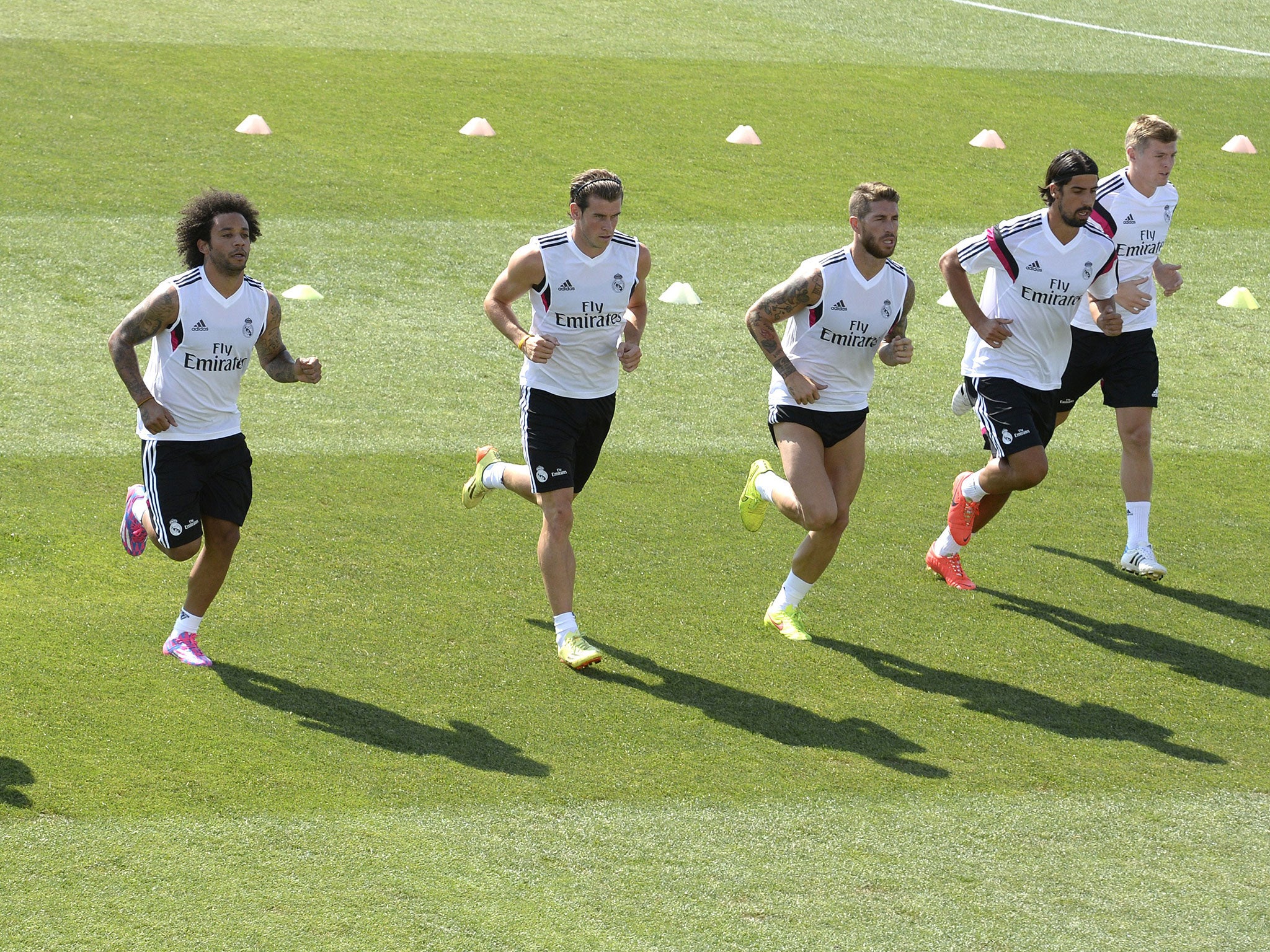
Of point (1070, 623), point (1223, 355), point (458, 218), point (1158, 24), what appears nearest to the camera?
point (1070, 623)

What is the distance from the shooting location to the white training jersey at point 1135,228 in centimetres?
922

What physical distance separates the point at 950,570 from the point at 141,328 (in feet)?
14.3

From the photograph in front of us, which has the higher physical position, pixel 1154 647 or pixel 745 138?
pixel 745 138

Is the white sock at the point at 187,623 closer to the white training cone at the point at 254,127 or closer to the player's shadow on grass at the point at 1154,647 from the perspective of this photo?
the player's shadow on grass at the point at 1154,647

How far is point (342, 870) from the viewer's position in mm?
5512

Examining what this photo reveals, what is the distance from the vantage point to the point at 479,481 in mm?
8727

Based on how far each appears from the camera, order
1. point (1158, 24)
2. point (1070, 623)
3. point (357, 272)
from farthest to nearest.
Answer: point (1158, 24), point (357, 272), point (1070, 623)

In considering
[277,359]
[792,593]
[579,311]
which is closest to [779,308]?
[579,311]

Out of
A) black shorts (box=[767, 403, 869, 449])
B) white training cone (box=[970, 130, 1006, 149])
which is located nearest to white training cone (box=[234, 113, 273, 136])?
white training cone (box=[970, 130, 1006, 149])

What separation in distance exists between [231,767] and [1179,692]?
425 cm

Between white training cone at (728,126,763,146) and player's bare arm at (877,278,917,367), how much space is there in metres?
12.1

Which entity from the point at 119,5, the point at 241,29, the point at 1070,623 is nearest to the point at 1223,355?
the point at 1070,623

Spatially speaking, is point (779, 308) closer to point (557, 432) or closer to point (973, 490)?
point (557, 432)

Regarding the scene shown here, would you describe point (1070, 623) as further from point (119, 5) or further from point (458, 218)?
point (119, 5)
